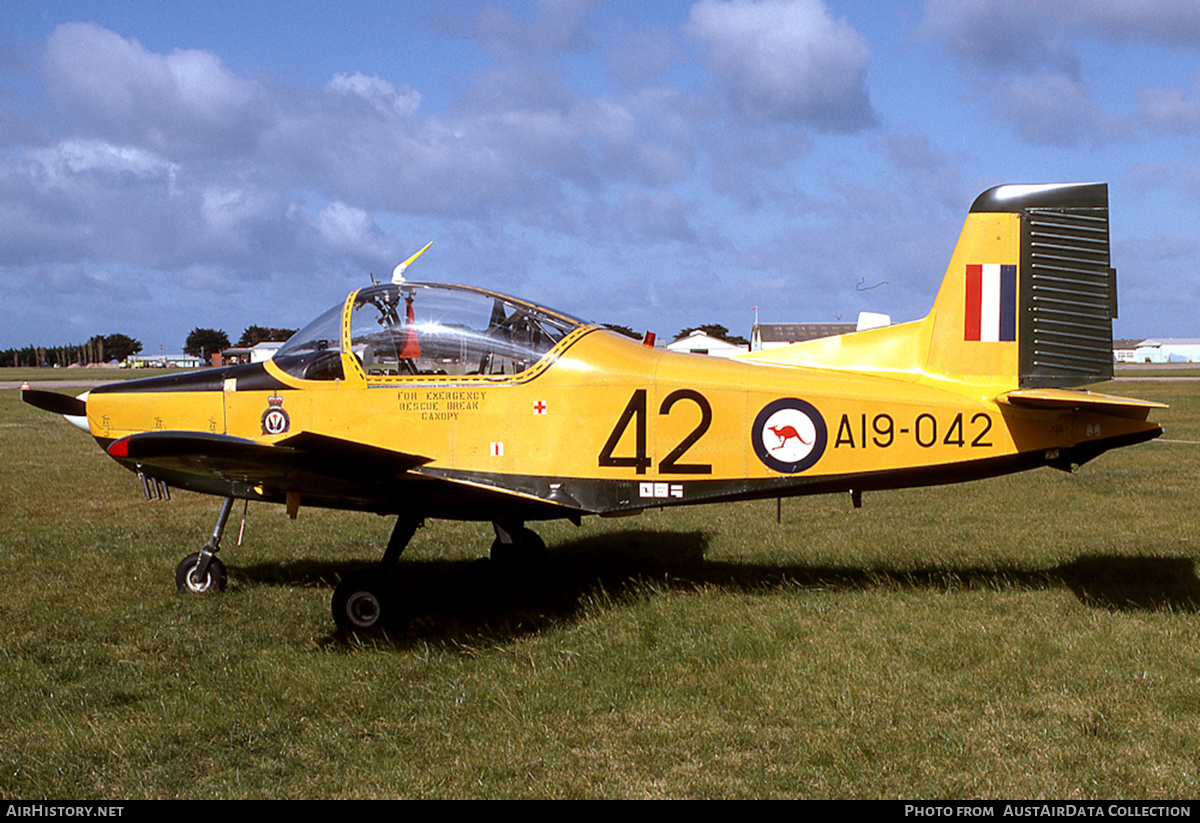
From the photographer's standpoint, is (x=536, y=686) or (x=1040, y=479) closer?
(x=536, y=686)

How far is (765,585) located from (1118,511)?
18.3ft

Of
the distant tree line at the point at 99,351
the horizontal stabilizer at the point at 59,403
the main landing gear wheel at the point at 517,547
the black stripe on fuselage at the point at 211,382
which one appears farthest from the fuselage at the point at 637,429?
the distant tree line at the point at 99,351

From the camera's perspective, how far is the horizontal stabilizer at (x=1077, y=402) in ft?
17.3

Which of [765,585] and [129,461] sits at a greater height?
[129,461]

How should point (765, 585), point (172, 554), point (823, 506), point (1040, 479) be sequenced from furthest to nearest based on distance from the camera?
point (1040, 479) → point (823, 506) → point (172, 554) → point (765, 585)

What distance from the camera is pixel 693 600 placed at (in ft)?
21.6

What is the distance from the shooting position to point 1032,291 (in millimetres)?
6199

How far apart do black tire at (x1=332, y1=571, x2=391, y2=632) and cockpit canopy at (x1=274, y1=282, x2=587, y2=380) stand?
1.53 m

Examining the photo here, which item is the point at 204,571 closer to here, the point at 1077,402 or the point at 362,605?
the point at 362,605

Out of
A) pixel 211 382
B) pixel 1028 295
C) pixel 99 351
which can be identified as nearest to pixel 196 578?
pixel 211 382

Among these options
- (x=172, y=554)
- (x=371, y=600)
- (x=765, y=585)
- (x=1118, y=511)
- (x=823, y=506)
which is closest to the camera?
(x=371, y=600)

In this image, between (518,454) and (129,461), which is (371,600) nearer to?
(518,454)

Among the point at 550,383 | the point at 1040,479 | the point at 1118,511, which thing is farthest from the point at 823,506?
the point at 550,383
